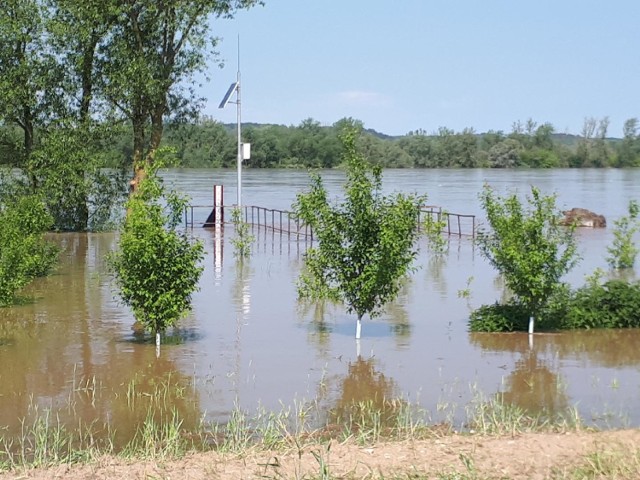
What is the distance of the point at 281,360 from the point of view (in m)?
15.2

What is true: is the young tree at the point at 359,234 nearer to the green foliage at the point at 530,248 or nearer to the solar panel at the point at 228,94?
the green foliage at the point at 530,248

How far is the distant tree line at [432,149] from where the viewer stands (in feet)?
400

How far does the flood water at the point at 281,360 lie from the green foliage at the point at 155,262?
2.34 ft

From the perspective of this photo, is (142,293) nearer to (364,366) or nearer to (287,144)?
(364,366)

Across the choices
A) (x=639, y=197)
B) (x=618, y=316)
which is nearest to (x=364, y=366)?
(x=618, y=316)

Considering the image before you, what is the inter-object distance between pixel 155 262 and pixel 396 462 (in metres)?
7.60

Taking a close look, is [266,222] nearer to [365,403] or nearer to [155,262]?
[155,262]

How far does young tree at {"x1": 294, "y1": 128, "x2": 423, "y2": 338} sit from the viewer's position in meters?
16.1

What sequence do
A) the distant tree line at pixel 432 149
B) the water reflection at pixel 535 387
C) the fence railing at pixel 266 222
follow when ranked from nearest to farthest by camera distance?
1. the water reflection at pixel 535 387
2. the fence railing at pixel 266 222
3. the distant tree line at pixel 432 149

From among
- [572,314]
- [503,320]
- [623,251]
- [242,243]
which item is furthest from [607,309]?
[242,243]

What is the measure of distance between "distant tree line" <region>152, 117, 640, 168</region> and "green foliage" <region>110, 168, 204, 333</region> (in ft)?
332

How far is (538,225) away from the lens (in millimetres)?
16859

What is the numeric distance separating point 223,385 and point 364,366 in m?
2.32

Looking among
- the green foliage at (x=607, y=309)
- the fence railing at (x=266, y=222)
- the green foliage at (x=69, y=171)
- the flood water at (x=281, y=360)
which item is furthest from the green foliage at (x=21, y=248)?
the green foliage at (x=607, y=309)
